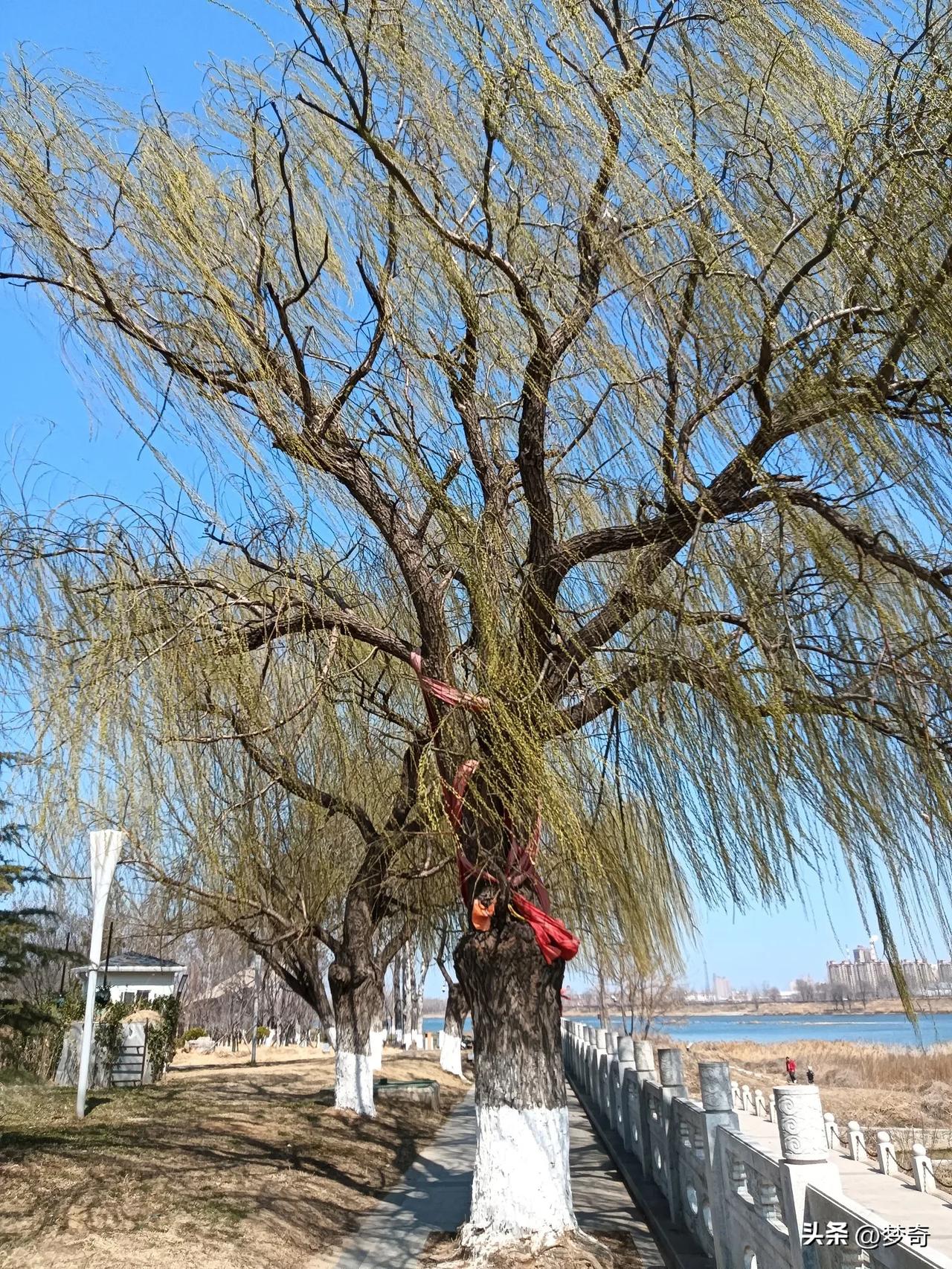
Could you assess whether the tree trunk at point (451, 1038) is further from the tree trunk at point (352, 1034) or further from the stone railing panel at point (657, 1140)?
the stone railing panel at point (657, 1140)

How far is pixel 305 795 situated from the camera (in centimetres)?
499

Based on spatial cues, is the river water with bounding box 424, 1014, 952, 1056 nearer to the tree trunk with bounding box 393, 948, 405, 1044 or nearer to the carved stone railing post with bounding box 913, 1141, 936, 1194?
the tree trunk with bounding box 393, 948, 405, 1044

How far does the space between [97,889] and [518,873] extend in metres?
2.95

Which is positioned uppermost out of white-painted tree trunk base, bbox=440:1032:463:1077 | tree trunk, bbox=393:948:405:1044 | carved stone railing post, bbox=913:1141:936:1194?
tree trunk, bbox=393:948:405:1044

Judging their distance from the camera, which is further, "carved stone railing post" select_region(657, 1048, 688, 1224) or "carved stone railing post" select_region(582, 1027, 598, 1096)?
"carved stone railing post" select_region(582, 1027, 598, 1096)

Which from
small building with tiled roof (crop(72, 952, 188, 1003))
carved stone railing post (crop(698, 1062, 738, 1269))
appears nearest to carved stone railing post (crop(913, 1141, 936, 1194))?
carved stone railing post (crop(698, 1062, 738, 1269))

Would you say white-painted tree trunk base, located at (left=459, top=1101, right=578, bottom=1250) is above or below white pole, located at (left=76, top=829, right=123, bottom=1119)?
below

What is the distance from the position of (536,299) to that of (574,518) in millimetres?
1068

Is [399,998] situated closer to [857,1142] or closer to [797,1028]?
[857,1142]

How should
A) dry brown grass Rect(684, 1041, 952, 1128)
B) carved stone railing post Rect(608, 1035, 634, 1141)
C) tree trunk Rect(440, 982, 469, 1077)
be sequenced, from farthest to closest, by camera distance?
tree trunk Rect(440, 982, 469, 1077)
dry brown grass Rect(684, 1041, 952, 1128)
carved stone railing post Rect(608, 1035, 634, 1141)

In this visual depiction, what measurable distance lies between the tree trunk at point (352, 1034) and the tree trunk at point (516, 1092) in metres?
4.97

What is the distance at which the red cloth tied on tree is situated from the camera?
165 inches

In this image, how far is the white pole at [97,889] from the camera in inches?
224

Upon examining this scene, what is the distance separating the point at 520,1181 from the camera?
4.29 meters
